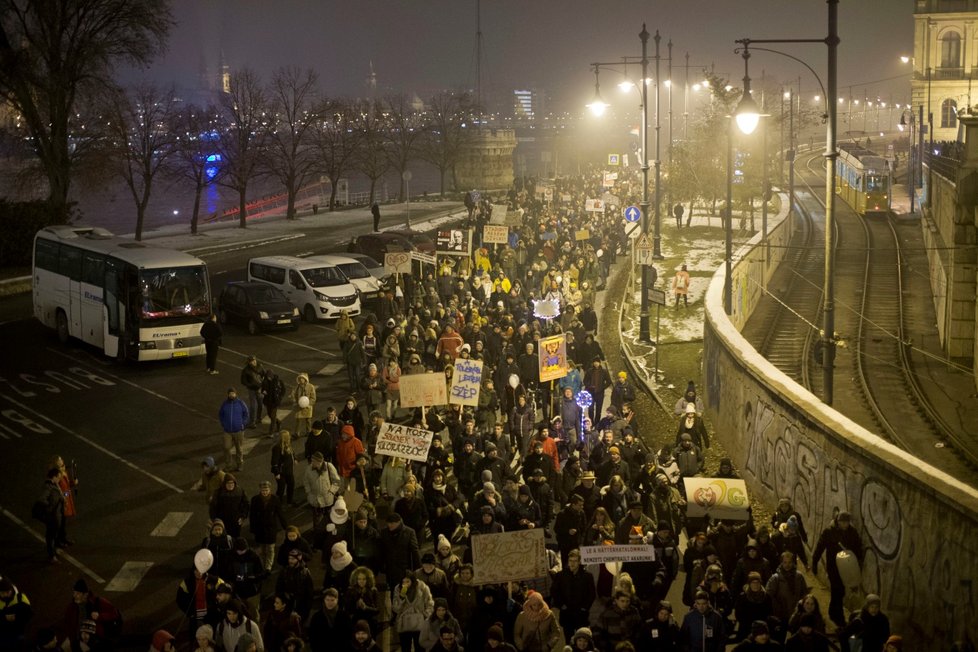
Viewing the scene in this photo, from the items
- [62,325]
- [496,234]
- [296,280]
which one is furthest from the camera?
[496,234]

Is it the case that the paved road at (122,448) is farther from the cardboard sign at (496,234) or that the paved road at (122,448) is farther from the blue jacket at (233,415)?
the cardboard sign at (496,234)

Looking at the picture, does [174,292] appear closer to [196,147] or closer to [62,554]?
[62,554]

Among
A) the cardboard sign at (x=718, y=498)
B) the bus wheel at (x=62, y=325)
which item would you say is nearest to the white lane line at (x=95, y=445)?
the bus wheel at (x=62, y=325)

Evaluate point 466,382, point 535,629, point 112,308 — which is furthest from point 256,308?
point 535,629

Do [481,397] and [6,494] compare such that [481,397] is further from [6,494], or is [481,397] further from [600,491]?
[6,494]

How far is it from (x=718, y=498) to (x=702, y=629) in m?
3.34

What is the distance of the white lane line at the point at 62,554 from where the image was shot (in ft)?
47.5

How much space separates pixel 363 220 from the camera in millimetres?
65062

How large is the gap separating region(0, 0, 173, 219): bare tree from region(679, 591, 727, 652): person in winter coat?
124ft

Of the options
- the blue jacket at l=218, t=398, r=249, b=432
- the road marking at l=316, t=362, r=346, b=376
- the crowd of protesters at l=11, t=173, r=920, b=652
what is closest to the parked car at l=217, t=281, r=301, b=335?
the road marking at l=316, t=362, r=346, b=376

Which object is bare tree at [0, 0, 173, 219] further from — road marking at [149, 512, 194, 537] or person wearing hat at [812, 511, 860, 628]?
person wearing hat at [812, 511, 860, 628]

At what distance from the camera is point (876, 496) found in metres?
12.9

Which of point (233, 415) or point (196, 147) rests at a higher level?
point (196, 147)

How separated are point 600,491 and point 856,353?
1927 cm
